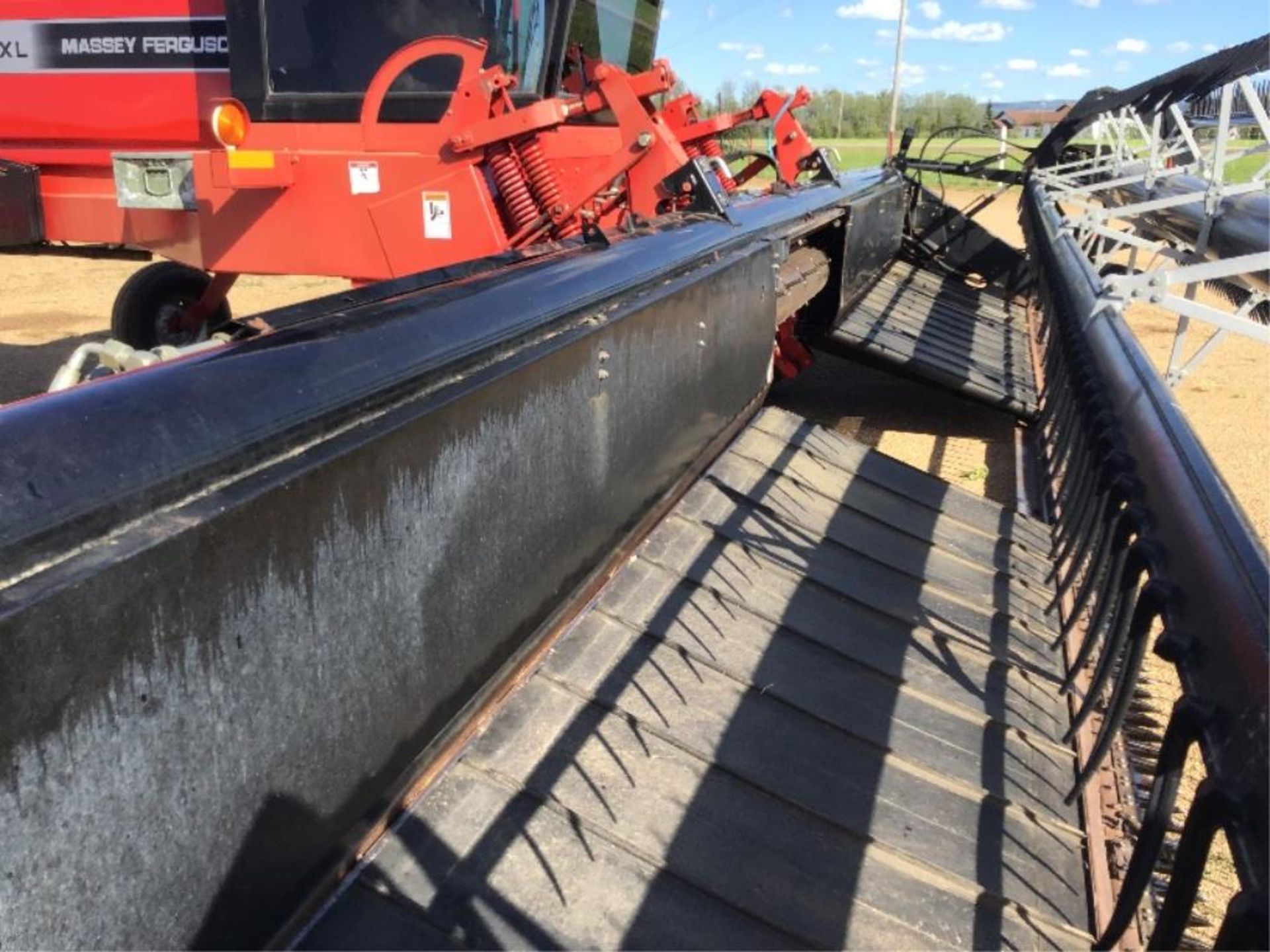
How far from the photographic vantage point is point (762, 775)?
181 centimetres

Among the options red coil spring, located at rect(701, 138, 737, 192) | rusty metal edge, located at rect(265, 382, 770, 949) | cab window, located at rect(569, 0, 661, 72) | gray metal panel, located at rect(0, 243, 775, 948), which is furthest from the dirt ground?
gray metal panel, located at rect(0, 243, 775, 948)

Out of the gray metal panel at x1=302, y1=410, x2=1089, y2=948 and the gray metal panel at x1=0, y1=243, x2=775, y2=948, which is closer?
the gray metal panel at x1=0, y1=243, x2=775, y2=948

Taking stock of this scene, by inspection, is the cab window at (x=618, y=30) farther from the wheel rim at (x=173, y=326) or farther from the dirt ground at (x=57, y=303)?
the dirt ground at (x=57, y=303)

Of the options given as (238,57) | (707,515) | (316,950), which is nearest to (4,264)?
(238,57)

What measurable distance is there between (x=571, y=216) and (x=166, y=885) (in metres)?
2.92

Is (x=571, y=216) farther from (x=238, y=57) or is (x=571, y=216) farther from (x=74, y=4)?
(x=74, y=4)

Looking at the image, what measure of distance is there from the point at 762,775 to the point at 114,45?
14.5ft

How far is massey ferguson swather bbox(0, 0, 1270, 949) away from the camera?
3.39 feet

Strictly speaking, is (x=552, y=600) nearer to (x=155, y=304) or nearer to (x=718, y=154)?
(x=718, y=154)

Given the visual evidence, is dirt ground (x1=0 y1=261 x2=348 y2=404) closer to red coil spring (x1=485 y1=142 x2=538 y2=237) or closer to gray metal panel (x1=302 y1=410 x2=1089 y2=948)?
red coil spring (x1=485 y1=142 x2=538 y2=237)

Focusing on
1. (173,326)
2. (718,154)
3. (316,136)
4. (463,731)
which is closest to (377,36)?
(316,136)

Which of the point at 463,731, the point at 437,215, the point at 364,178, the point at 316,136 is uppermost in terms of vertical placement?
the point at 316,136

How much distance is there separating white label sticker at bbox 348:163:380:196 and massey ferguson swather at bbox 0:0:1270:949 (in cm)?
2

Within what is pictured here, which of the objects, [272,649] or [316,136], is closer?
[272,649]
